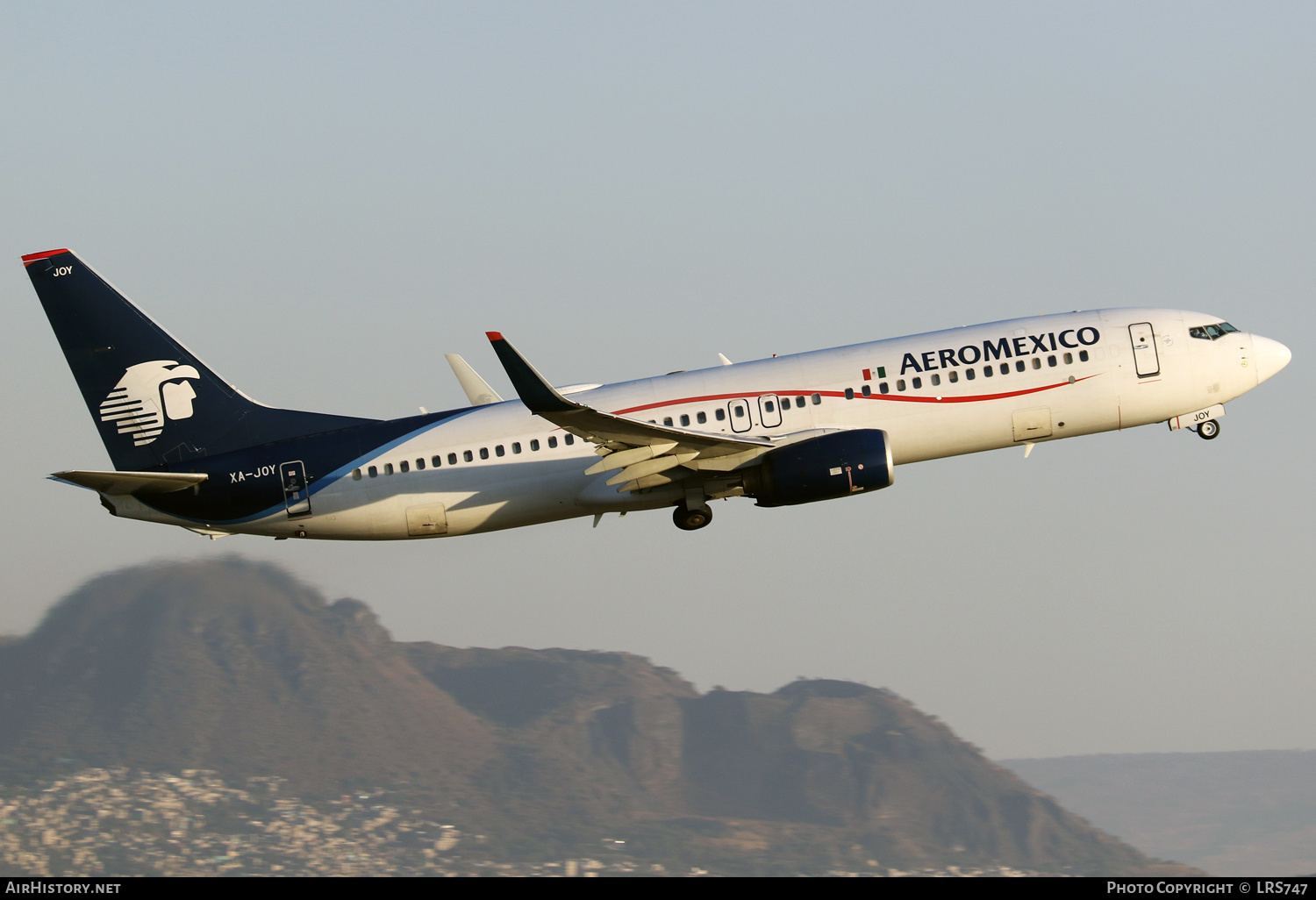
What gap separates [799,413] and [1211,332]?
13.2 m

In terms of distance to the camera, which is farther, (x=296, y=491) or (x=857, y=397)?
(x=296, y=491)

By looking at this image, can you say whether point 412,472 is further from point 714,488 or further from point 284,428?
point 714,488

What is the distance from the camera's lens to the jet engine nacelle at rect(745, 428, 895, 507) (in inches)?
1529

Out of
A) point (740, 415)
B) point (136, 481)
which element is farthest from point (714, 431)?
point (136, 481)

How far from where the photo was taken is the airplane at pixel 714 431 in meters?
40.3

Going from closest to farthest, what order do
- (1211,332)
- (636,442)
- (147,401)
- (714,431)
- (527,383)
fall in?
(527,383), (636,442), (714,431), (1211,332), (147,401)

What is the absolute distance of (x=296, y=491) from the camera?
4103 centimetres

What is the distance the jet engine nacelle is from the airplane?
0.08m

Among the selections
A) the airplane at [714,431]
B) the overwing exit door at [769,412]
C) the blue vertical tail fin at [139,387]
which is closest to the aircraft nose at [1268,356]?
the airplane at [714,431]

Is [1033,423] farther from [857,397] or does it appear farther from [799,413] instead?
[799,413]

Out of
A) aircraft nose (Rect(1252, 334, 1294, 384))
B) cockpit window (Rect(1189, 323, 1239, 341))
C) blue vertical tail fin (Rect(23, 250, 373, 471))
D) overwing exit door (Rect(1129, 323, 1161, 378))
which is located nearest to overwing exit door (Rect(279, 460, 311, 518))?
blue vertical tail fin (Rect(23, 250, 373, 471))
